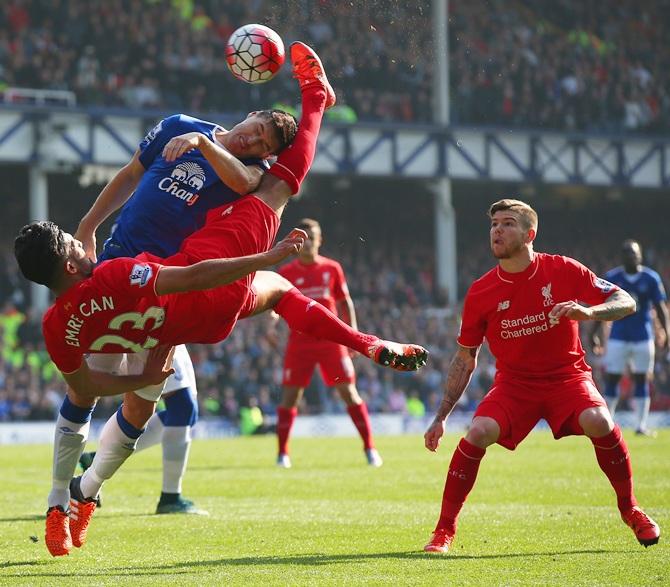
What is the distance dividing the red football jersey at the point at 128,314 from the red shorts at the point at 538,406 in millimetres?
1597

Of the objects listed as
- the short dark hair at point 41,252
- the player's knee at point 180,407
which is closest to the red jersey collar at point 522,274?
the short dark hair at point 41,252

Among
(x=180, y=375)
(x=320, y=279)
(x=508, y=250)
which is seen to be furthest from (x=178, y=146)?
(x=320, y=279)

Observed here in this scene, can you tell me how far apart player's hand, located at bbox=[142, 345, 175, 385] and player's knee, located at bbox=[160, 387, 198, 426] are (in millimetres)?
2444

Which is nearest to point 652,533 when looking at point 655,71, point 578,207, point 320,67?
point 320,67

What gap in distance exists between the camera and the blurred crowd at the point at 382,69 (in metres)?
27.2

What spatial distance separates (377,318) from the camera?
27.1 metres

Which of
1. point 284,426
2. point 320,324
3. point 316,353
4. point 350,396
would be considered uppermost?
point 320,324

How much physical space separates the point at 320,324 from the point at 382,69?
16.8 m

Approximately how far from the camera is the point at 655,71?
31.9m

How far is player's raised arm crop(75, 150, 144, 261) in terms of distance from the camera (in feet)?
23.7

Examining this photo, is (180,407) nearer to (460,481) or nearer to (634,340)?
(460,481)

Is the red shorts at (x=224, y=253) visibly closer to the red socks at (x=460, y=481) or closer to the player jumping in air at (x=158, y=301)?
the player jumping in air at (x=158, y=301)

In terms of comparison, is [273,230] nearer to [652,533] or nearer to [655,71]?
[652,533]

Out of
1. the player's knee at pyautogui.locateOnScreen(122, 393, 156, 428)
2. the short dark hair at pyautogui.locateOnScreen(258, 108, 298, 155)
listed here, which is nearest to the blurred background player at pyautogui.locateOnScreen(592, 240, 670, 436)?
the short dark hair at pyautogui.locateOnScreen(258, 108, 298, 155)
